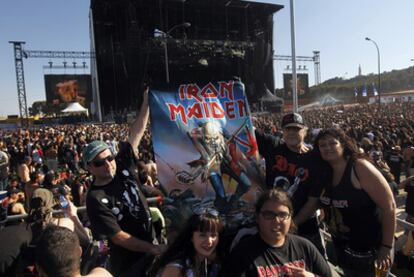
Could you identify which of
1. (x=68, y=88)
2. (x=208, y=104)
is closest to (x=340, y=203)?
(x=208, y=104)

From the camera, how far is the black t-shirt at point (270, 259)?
1.90m

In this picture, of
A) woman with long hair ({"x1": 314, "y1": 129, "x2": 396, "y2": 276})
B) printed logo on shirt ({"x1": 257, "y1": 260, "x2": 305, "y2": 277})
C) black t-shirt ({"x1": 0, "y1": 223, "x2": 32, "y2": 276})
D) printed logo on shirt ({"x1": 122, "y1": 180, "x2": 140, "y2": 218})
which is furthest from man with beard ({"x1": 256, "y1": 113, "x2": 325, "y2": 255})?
black t-shirt ({"x1": 0, "y1": 223, "x2": 32, "y2": 276})

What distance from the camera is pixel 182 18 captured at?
3562 cm

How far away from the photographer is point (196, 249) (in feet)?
6.63

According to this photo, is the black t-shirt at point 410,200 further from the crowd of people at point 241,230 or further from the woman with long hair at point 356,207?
the woman with long hair at point 356,207

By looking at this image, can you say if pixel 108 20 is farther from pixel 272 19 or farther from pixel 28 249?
pixel 28 249

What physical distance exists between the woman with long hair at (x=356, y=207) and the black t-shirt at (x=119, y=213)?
1378mm

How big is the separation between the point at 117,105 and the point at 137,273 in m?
33.0

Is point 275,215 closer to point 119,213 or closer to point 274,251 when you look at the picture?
point 274,251

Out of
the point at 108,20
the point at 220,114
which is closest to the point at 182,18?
the point at 108,20

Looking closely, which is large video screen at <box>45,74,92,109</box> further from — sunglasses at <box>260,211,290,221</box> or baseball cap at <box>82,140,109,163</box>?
sunglasses at <box>260,211,290,221</box>

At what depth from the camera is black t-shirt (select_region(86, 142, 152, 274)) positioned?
7.34 ft

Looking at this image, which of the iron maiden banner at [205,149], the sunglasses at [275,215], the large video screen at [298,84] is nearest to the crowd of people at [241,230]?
the sunglasses at [275,215]

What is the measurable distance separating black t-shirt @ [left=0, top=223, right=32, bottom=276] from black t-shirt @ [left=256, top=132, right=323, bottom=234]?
1.98 metres
